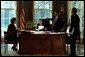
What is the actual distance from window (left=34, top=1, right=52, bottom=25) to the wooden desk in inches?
156

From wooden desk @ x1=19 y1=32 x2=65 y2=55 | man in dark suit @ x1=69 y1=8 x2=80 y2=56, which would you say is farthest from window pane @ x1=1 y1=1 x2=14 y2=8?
man in dark suit @ x1=69 y1=8 x2=80 y2=56

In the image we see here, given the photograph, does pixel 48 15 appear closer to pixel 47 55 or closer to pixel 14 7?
pixel 14 7

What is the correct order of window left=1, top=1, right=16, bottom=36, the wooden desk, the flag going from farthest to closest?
window left=1, top=1, right=16, bottom=36 < the flag < the wooden desk

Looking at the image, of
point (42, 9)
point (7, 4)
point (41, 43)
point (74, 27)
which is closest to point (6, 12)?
point (7, 4)

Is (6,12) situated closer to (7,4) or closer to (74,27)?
(7,4)

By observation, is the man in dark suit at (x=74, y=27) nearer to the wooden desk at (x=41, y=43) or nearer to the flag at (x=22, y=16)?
the wooden desk at (x=41, y=43)

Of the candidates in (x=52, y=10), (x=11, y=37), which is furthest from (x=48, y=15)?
(x=11, y=37)

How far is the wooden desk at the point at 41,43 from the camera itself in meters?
7.87

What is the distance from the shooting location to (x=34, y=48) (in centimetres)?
791

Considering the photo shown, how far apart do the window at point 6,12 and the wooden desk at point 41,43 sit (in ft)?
13.4

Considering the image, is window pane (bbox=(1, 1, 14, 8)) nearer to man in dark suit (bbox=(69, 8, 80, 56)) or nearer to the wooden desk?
the wooden desk

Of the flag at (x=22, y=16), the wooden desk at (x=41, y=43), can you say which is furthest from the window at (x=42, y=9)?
the wooden desk at (x=41, y=43)

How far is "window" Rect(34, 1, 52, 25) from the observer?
11852 millimetres

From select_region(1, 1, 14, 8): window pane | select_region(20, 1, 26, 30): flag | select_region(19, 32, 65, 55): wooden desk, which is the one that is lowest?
select_region(19, 32, 65, 55): wooden desk
